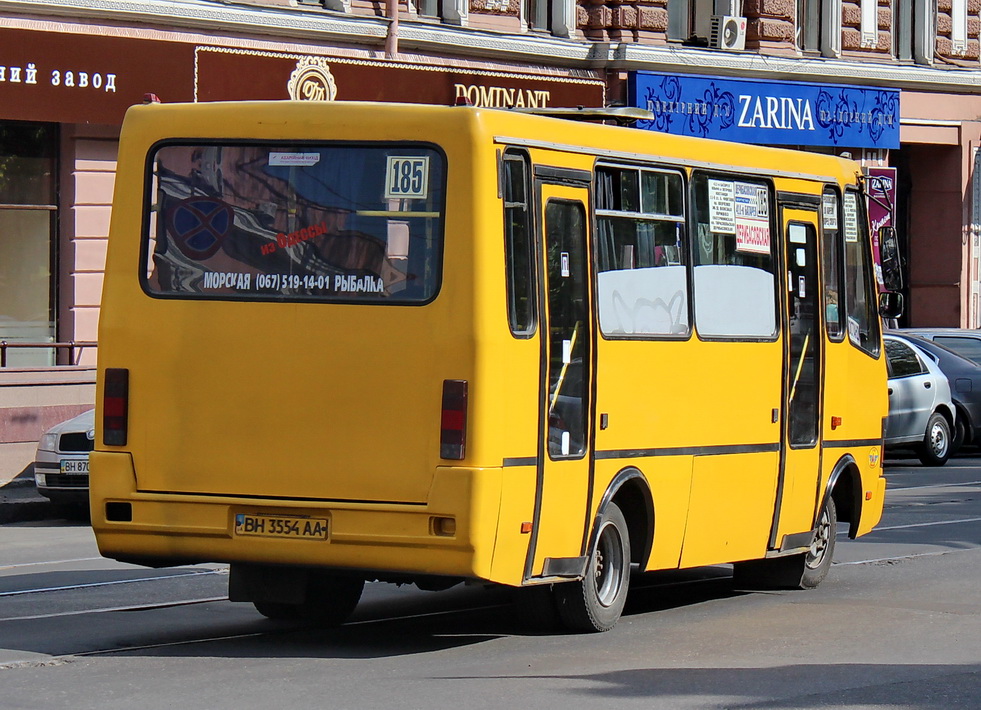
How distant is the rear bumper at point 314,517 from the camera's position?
8734 millimetres

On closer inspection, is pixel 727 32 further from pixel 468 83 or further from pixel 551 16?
pixel 468 83

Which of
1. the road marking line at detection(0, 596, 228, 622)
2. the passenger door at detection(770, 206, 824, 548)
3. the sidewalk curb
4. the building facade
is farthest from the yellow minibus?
the building facade

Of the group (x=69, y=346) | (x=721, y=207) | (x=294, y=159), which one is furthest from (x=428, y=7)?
(x=294, y=159)

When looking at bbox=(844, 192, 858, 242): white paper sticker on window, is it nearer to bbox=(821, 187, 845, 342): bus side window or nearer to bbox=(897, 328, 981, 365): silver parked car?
bbox=(821, 187, 845, 342): bus side window

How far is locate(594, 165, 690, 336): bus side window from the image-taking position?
994 centimetres

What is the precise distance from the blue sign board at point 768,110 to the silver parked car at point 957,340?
235 inches

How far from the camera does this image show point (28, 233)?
2283cm

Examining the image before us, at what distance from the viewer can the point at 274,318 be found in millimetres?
9188

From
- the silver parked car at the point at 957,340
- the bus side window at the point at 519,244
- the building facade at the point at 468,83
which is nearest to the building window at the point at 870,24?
the building facade at the point at 468,83

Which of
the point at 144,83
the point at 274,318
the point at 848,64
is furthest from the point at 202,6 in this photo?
the point at 274,318

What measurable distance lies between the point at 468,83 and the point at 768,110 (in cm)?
654

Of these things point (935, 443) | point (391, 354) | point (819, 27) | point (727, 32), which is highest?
point (819, 27)

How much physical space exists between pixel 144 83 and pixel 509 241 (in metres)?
14.8

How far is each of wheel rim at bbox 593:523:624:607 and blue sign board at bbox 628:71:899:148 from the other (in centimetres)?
1932
